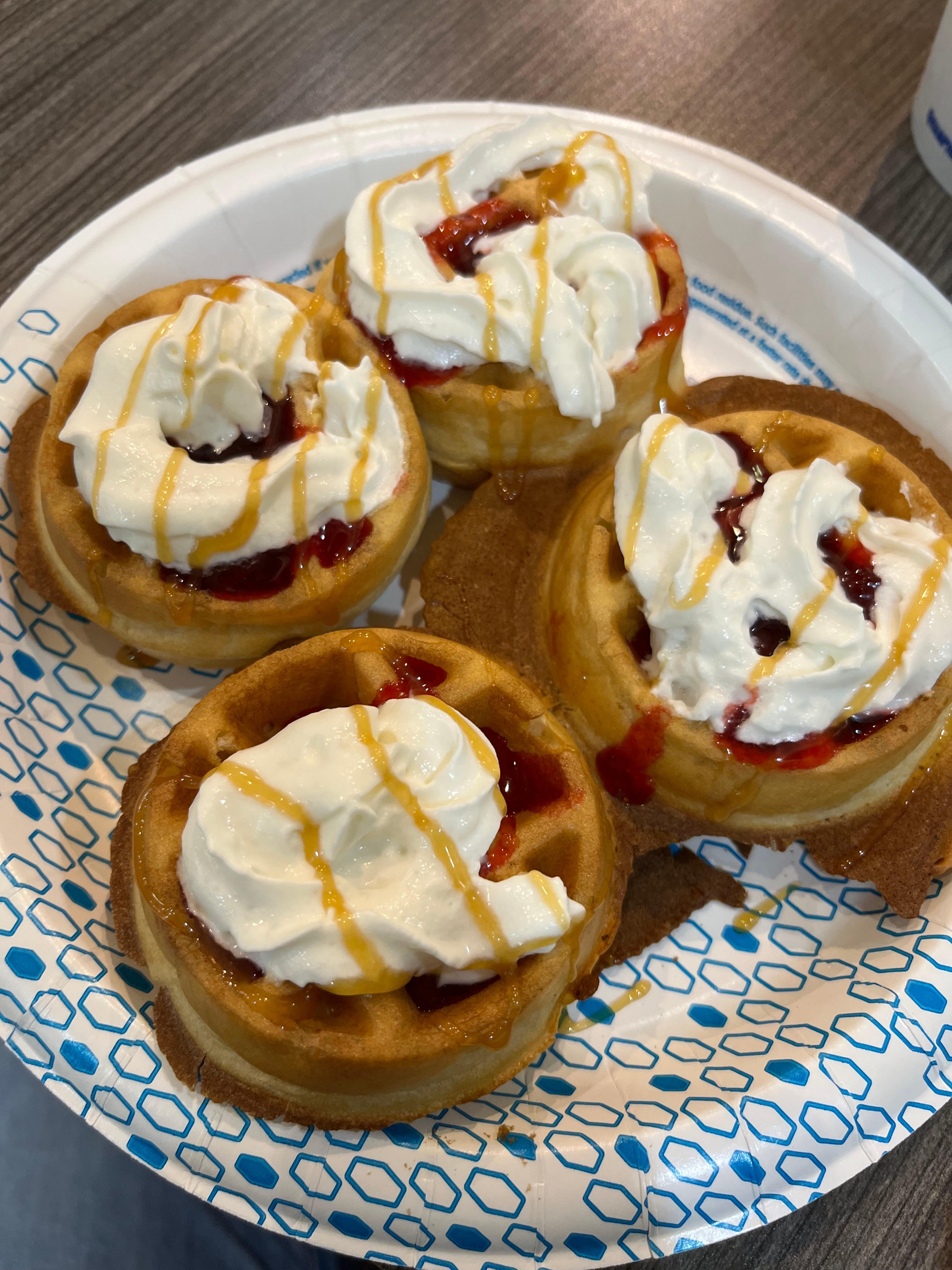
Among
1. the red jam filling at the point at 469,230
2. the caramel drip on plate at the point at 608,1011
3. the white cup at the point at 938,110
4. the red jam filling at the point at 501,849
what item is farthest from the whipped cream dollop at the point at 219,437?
the white cup at the point at 938,110

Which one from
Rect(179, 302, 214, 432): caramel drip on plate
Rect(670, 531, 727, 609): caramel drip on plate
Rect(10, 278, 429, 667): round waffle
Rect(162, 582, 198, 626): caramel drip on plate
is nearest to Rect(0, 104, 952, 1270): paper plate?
Rect(10, 278, 429, 667): round waffle

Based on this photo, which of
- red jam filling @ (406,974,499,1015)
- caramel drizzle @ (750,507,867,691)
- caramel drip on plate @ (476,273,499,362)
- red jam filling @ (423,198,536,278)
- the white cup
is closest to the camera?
red jam filling @ (406,974,499,1015)

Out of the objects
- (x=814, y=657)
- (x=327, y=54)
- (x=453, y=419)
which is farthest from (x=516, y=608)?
(x=327, y=54)

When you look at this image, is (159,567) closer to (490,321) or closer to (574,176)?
(490,321)

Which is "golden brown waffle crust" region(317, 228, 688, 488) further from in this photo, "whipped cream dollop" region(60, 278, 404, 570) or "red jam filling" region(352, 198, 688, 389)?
"whipped cream dollop" region(60, 278, 404, 570)

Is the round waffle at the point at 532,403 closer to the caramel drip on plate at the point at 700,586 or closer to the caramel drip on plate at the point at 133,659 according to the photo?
the caramel drip on plate at the point at 700,586

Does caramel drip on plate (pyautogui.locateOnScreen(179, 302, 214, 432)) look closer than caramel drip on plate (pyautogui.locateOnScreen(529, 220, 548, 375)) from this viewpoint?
Yes

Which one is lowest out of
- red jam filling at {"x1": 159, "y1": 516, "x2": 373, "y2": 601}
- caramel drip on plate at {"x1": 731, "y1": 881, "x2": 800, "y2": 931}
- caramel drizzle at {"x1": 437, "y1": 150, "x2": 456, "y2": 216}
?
caramel drip on plate at {"x1": 731, "y1": 881, "x2": 800, "y2": 931}
